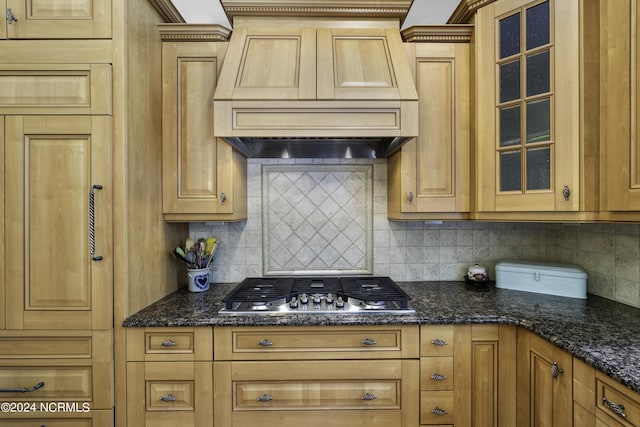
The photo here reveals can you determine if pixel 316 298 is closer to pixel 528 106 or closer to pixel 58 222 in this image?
pixel 58 222

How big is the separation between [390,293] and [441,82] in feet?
4.03

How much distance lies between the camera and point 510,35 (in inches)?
64.7

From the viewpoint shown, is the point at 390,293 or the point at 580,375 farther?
the point at 390,293

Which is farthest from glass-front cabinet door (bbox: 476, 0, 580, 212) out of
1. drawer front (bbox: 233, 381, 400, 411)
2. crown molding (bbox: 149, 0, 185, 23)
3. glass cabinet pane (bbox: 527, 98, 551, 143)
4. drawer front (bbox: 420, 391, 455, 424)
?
crown molding (bbox: 149, 0, 185, 23)

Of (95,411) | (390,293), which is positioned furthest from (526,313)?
(95,411)

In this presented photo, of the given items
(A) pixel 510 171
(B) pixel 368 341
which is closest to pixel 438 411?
(B) pixel 368 341

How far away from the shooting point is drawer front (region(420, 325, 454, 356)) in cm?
150

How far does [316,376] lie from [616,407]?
1074 millimetres

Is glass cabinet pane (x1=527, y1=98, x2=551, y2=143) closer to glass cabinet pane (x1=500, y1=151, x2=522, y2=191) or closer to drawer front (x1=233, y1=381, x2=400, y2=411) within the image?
glass cabinet pane (x1=500, y1=151, x2=522, y2=191)

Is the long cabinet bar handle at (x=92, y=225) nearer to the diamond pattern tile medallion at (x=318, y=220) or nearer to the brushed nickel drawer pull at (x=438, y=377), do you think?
the diamond pattern tile medallion at (x=318, y=220)

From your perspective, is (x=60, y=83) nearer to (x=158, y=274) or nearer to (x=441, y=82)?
(x=158, y=274)

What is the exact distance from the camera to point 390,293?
170cm

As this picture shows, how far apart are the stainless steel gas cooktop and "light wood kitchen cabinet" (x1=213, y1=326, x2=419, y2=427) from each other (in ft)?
0.31

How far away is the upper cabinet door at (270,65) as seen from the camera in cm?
155
